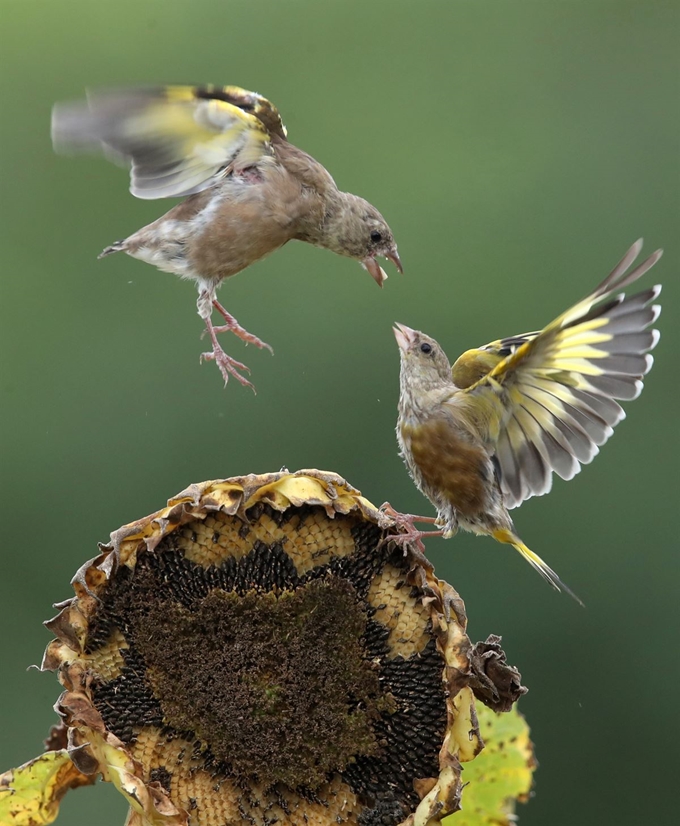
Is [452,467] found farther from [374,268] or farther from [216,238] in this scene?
[216,238]

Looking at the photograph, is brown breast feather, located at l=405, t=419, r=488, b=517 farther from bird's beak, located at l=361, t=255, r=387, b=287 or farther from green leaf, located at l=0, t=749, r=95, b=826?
green leaf, located at l=0, t=749, r=95, b=826

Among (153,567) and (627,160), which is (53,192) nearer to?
(627,160)

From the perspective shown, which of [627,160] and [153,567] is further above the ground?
[627,160]

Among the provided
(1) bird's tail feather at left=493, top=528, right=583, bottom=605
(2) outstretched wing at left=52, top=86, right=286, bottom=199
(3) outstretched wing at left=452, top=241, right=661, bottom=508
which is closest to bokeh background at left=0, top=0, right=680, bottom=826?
(1) bird's tail feather at left=493, top=528, right=583, bottom=605

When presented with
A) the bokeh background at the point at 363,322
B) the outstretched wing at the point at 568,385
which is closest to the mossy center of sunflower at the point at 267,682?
the outstretched wing at the point at 568,385

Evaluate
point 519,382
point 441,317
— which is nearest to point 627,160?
point 441,317

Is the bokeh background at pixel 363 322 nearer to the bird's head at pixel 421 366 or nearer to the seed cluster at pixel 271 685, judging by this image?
the bird's head at pixel 421 366
